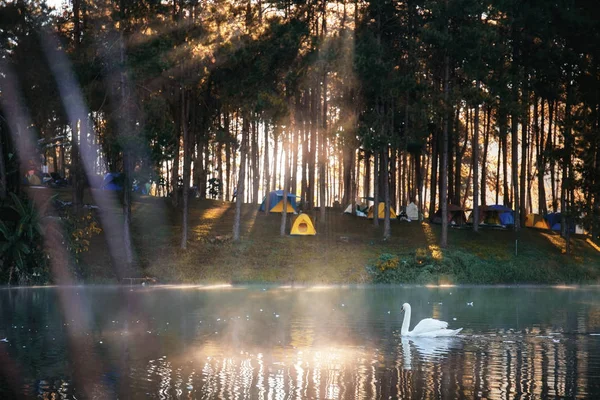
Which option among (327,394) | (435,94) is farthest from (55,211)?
(327,394)

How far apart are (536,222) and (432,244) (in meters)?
16.7

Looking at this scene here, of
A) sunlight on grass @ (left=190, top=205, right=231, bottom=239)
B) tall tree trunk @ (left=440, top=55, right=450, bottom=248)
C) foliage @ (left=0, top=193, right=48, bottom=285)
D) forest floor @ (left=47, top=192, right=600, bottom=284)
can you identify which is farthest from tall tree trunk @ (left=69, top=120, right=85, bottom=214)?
tall tree trunk @ (left=440, top=55, right=450, bottom=248)

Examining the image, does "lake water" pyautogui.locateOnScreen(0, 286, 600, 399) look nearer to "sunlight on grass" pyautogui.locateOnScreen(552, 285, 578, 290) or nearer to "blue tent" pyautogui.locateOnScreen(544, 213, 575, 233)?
"sunlight on grass" pyautogui.locateOnScreen(552, 285, 578, 290)

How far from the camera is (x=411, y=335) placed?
23.9 meters

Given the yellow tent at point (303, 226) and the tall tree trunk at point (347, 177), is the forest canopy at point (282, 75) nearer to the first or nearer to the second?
the yellow tent at point (303, 226)

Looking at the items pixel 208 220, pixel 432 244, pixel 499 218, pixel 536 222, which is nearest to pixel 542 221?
pixel 536 222

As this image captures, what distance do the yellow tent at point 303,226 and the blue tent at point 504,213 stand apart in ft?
51.0

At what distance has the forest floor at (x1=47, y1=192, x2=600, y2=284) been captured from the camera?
4472 cm

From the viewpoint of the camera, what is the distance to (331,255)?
47.8 metres

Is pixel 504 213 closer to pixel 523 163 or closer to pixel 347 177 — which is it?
pixel 523 163

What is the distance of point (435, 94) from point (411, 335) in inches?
1124

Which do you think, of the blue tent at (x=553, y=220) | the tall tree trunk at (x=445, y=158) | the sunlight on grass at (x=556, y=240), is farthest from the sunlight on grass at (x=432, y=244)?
the blue tent at (x=553, y=220)

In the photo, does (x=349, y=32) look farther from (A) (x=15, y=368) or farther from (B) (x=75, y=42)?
(A) (x=15, y=368)

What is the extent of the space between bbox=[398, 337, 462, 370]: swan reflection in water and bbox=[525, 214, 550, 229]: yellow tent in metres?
42.3
